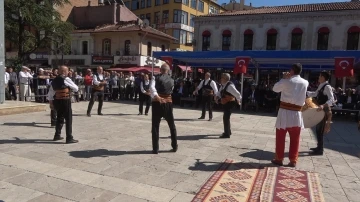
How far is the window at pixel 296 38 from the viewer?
27266 mm

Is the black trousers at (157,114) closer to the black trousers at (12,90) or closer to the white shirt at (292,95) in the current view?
the white shirt at (292,95)

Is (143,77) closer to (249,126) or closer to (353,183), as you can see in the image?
(249,126)

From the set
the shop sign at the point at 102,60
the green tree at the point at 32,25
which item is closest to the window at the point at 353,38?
the shop sign at the point at 102,60

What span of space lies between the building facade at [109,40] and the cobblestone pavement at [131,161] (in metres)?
23.7

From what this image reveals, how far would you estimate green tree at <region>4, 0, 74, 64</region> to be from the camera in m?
20.8

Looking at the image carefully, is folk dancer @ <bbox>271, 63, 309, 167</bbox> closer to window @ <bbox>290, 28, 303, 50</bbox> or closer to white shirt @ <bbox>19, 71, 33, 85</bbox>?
white shirt @ <bbox>19, 71, 33, 85</bbox>

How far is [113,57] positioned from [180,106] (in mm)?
20370

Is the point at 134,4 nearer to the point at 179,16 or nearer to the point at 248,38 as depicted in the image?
the point at 179,16

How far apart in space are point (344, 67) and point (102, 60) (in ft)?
88.1

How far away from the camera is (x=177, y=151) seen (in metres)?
5.89

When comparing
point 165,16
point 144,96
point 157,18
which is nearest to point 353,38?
point 144,96

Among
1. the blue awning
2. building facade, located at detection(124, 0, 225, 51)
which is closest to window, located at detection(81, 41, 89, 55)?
building facade, located at detection(124, 0, 225, 51)

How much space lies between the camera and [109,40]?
33625 mm

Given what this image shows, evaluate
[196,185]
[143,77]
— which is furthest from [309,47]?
[196,185]
